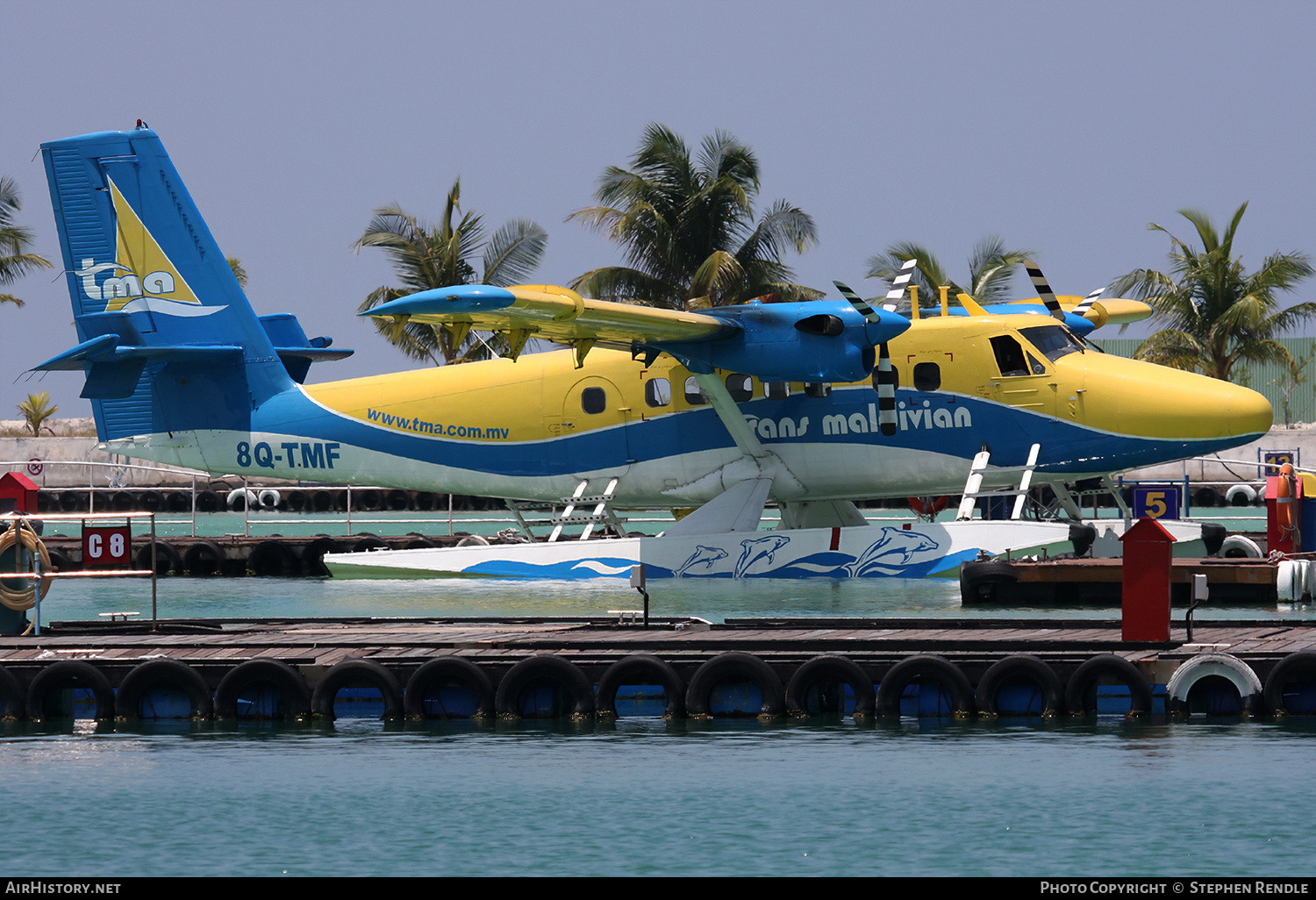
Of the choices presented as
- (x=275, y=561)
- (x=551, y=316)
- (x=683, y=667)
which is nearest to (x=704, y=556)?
(x=551, y=316)

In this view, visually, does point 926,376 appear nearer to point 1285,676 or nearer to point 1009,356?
point 1009,356

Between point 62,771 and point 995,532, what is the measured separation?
40.5ft

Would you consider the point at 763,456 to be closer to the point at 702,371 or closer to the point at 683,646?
the point at 702,371

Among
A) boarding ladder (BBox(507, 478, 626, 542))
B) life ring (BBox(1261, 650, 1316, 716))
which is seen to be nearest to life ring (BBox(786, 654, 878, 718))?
life ring (BBox(1261, 650, 1316, 716))

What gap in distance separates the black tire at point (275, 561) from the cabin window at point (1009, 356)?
50.7ft

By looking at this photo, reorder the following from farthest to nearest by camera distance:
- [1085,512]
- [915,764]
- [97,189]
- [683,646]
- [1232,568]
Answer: [1085,512] < [97,189] < [1232,568] < [683,646] < [915,764]

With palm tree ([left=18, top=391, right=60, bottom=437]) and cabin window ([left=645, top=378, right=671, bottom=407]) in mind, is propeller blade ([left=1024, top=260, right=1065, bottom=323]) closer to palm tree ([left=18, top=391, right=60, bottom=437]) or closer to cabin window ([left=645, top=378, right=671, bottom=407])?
cabin window ([left=645, top=378, right=671, bottom=407])

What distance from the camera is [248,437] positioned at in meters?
25.3

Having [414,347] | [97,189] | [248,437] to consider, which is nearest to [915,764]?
[248,437]

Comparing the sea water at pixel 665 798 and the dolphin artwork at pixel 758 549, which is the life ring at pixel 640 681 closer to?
the sea water at pixel 665 798

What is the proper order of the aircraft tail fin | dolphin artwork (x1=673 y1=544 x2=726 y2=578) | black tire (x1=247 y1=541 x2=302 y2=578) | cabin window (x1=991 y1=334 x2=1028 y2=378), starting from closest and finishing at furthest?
cabin window (x1=991 y1=334 x2=1028 y2=378) → dolphin artwork (x1=673 y1=544 x2=726 y2=578) → the aircraft tail fin → black tire (x1=247 y1=541 x2=302 y2=578)

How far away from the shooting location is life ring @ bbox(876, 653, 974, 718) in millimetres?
14031

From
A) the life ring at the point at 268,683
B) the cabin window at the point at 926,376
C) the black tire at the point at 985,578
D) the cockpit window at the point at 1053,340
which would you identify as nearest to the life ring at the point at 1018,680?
the life ring at the point at 268,683

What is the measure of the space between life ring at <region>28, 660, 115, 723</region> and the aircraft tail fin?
9.78 meters
